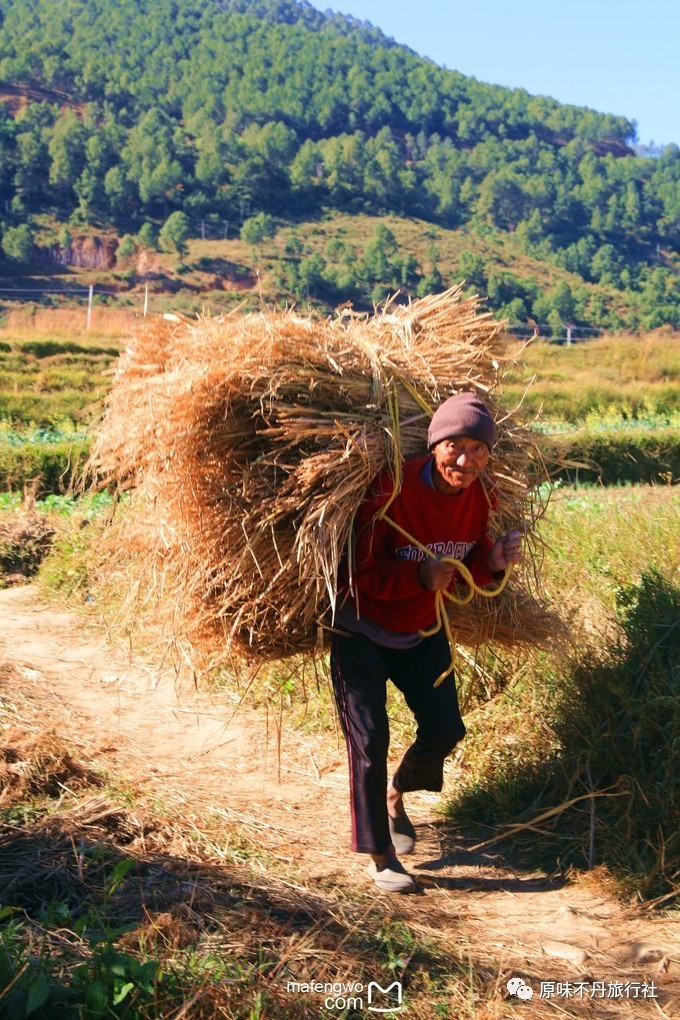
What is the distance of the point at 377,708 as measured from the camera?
10.9ft

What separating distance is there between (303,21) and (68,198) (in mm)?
94987

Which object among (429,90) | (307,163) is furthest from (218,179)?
(429,90)

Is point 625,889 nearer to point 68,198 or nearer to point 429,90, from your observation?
point 68,198

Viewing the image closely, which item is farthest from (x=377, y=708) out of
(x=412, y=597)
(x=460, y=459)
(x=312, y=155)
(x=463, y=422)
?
(x=312, y=155)

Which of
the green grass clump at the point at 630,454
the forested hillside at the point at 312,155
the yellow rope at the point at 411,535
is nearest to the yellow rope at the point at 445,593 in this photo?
the yellow rope at the point at 411,535

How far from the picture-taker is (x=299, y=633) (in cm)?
354

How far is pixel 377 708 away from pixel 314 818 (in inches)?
38.5

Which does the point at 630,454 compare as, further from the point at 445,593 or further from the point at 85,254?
the point at 85,254

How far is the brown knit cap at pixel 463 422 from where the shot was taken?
3.08 m

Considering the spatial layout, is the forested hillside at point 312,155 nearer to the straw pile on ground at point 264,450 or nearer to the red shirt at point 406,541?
the straw pile on ground at point 264,450

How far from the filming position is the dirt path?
3016 millimetres

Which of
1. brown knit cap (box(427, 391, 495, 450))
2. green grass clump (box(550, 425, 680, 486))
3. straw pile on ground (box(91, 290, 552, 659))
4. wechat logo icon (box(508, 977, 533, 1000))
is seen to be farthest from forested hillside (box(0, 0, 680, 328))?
wechat logo icon (box(508, 977, 533, 1000))

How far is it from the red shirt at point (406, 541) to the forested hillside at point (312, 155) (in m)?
41.2

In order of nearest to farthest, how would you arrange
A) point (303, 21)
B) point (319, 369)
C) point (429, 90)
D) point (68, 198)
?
point (319, 369), point (68, 198), point (429, 90), point (303, 21)
